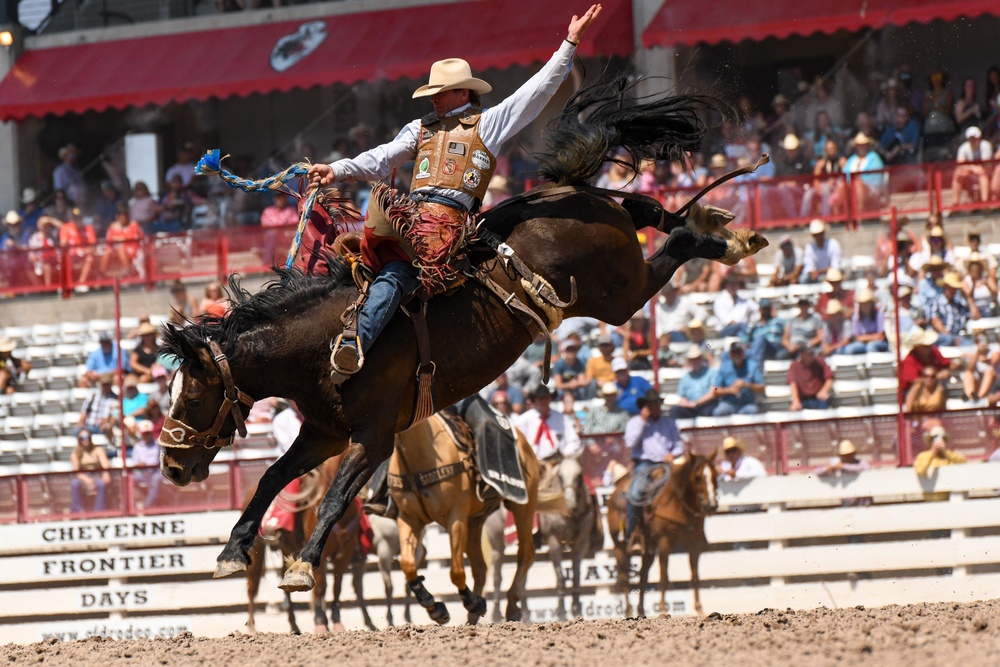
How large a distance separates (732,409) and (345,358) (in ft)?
22.6

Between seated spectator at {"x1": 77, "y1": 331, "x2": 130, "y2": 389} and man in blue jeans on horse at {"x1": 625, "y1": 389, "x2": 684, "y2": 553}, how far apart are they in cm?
551

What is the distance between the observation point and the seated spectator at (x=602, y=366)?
43.0 feet

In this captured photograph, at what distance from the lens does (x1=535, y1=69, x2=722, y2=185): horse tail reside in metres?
7.33

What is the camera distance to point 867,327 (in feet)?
42.3

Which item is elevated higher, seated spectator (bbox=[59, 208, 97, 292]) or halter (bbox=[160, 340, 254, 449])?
seated spectator (bbox=[59, 208, 97, 292])

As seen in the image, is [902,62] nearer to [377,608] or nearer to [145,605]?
[377,608]

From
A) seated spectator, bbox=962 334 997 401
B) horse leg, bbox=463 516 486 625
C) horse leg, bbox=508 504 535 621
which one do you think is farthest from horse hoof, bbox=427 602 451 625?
seated spectator, bbox=962 334 997 401

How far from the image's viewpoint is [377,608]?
12648mm

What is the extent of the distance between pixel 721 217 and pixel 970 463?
4806 millimetres

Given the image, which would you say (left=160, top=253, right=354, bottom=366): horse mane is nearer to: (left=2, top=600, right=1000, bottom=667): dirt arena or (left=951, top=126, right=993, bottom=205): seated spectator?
(left=2, top=600, right=1000, bottom=667): dirt arena

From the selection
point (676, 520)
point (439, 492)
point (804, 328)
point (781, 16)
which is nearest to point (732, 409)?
point (804, 328)

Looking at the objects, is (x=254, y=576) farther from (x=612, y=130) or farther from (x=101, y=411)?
(x=612, y=130)

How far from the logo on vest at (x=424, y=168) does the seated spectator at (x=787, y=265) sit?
7208mm

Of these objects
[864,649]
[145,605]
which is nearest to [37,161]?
[145,605]
